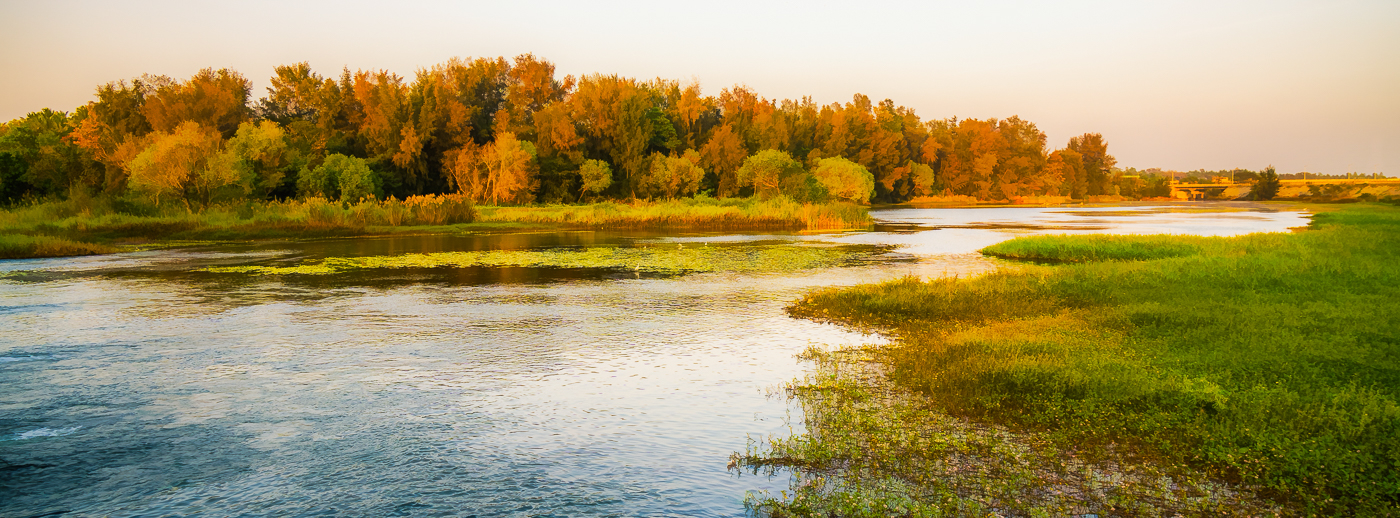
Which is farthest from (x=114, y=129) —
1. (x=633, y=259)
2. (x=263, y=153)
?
(x=633, y=259)

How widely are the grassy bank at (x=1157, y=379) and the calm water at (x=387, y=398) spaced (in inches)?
58.2

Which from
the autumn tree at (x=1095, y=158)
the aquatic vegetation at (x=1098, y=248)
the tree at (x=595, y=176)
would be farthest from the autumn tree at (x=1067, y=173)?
the aquatic vegetation at (x=1098, y=248)

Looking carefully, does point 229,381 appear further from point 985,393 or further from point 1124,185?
point 1124,185

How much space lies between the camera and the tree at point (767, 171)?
86062 mm

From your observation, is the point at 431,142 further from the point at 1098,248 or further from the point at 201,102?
the point at 1098,248

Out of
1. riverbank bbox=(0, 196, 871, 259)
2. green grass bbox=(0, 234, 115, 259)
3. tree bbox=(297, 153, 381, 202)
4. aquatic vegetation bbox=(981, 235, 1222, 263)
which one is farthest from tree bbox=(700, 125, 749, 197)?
green grass bbox=(0, 234, 115, 259)

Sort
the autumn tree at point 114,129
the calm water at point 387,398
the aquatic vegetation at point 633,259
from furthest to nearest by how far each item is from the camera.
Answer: the autumn tree at point 114,129
the aquatic vegetation at point 633,259
the calm water at point 387,398

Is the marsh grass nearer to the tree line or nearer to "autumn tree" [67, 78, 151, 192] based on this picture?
the tree line

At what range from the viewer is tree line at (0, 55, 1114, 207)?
5891 centimetres

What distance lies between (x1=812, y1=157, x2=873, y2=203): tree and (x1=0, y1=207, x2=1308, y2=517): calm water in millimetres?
75262

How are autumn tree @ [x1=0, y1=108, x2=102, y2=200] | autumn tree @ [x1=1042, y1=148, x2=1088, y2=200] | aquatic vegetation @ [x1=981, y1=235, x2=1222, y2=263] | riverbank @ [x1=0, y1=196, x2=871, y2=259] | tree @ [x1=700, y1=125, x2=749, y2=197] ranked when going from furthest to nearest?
1. autumn tree @ [x1=1042, y1=148, x2=1088, y2=200]
2. tree @ [x1=700, y1=125, x2=749, y2=197]
3. autumn tree @ [x1=0, y1=108, x2=102, y2=200]
4. riverbank @ [x1=0, y1=196, x2=871, y2=259]
5. aquatic vegetation @ [x1=981, y1=235, x2=1222, y2=263]

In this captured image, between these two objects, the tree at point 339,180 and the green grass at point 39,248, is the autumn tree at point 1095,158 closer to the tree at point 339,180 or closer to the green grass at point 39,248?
the tree at point 339,180

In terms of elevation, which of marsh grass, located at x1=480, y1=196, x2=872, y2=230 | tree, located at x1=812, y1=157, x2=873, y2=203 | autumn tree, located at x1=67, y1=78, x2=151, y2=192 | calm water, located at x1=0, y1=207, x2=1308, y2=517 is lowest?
calm water, located at x1=0, y1=207, x2=1308, y2=517

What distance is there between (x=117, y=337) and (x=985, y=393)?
14950 millimetres
